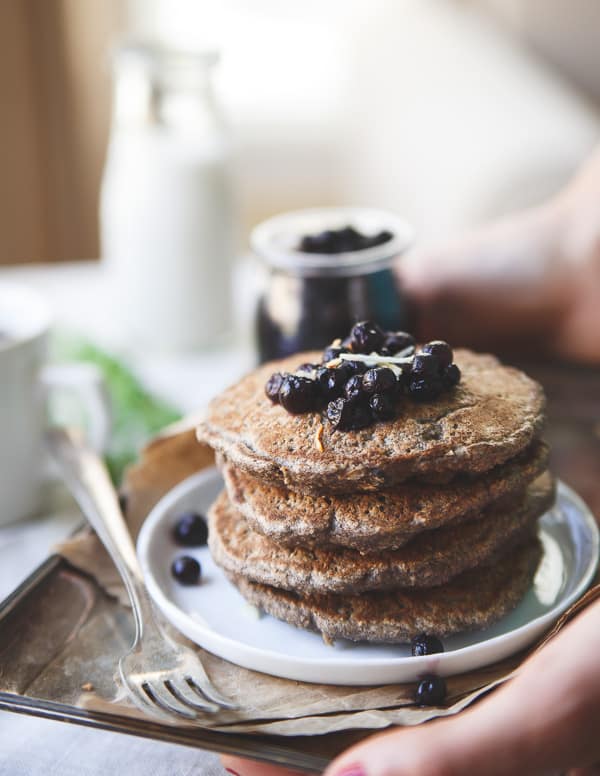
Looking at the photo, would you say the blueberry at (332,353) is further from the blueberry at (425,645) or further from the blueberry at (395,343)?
→ the blueberry at (425,645)

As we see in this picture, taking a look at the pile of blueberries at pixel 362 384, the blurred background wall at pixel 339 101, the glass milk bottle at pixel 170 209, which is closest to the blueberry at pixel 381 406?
the pile of blueberries at pixel 362 384

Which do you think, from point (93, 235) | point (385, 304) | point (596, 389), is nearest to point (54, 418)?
point (385, 304)

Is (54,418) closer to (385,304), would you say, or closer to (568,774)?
(385,304)

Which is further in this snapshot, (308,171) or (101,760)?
(308,171)

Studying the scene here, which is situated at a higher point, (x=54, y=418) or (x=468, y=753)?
(x=468, y=753)

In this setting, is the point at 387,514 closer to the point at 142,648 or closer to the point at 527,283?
the point at 142,648

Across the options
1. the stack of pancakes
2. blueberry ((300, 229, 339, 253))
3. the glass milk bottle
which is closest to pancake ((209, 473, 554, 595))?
the stack of pancakes

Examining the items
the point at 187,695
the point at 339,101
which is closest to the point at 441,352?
the point at 187,695
